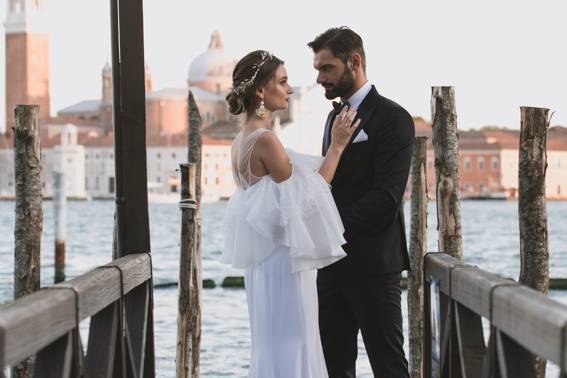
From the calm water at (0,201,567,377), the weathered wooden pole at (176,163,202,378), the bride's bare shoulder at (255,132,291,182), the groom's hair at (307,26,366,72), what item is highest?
the groom's hair at (307,26,366,72)

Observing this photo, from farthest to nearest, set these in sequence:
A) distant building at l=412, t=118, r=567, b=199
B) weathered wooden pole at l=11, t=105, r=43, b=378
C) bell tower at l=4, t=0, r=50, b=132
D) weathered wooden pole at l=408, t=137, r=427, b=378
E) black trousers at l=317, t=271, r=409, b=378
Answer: bell tower at l=4, t=0, r=50, b=132, distant building at l=412, t=118, r=567, b=199, weathered wooden pole at l=408, t=137, r=427, b=378, weathered wooden pole at l=11, t=105, r=43, b=378, black trousers at l=317, t=271, r=409, b=378

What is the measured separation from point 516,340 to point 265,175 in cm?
114

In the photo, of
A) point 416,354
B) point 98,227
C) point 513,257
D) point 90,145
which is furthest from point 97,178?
point 416,354

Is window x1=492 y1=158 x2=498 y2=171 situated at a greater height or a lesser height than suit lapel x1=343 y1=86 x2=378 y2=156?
lesser

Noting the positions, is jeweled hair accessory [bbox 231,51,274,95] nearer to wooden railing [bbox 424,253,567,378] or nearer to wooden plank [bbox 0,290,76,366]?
wooden railing [bbox 424,253,567,378]

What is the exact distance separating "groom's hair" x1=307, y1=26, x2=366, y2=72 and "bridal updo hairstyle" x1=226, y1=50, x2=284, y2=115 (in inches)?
6.8

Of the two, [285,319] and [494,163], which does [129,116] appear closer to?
[285,319]

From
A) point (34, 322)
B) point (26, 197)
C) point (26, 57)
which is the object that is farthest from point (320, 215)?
point (26, 57)

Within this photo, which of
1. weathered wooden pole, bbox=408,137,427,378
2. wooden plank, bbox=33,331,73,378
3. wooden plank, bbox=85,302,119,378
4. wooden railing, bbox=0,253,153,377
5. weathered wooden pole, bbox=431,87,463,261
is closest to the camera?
wooden railing, bbox=0,253,153,377

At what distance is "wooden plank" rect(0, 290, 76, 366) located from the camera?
174 cm

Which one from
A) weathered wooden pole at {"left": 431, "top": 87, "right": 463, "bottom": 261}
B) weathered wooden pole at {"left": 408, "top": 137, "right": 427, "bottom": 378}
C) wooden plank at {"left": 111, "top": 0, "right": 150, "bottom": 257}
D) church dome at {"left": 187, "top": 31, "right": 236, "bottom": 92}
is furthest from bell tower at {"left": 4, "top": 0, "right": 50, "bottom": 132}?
wooden plank at {"left": 111, "top": 0, "right": 150, "bottom": 257}

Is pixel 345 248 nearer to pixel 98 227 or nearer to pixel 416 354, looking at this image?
pixel 416 354

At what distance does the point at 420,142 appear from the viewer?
712 centimetres

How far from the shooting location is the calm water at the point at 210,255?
15328mm
